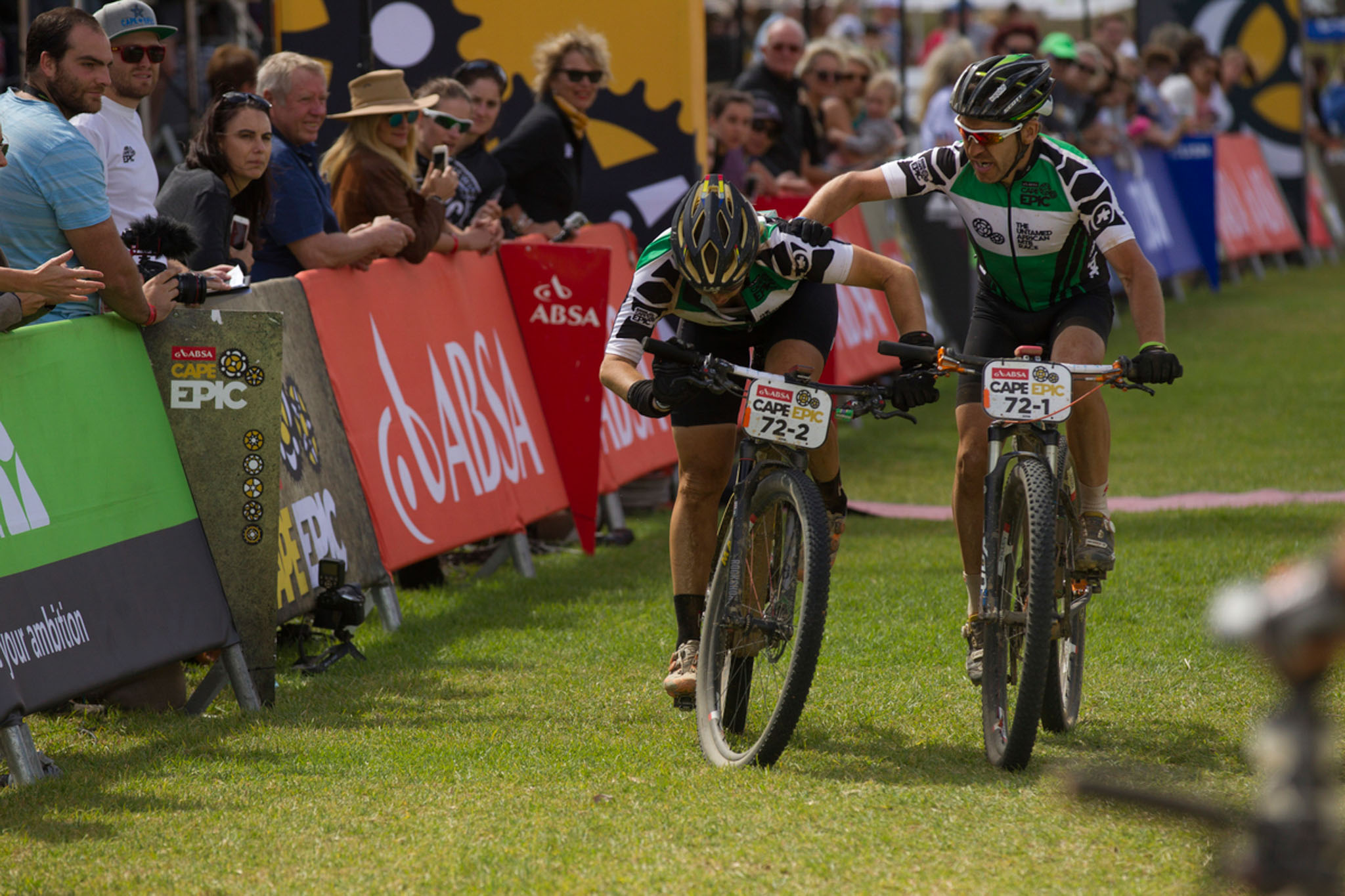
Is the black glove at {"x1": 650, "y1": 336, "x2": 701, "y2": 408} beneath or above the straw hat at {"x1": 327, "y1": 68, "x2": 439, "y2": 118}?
beneath

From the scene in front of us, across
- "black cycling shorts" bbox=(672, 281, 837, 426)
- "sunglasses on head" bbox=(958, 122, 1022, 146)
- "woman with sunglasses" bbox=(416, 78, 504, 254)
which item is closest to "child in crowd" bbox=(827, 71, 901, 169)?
"woman with sunglasses" bbox=(416, 78, 504, 254)

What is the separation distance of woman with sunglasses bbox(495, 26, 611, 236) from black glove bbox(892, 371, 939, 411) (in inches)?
212

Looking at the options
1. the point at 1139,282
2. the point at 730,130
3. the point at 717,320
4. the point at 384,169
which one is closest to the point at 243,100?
the point at 384,169

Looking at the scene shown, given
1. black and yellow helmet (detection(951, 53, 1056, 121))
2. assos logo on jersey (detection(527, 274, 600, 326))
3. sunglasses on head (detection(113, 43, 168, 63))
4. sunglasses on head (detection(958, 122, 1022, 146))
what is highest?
sunglasses on head (detection(113, 43, 168, 63))

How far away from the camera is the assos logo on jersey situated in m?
8.98

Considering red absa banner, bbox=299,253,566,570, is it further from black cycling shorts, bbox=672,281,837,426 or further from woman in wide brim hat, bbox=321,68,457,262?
black cycling shorts, bbox=672,281,837,426

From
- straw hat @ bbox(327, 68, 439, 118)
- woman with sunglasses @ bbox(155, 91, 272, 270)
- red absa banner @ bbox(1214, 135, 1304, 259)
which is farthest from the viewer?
red absa banner @ bbox(1214, 135, 1304, 259)

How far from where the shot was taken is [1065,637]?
16.0 ft

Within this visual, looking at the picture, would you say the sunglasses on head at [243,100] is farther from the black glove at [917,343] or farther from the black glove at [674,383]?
the black glove at [917,343]

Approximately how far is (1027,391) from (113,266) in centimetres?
306

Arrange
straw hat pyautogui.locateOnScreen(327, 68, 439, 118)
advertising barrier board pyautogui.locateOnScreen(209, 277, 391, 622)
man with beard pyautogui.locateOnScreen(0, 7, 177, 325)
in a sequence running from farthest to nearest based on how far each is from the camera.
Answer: straw hat pyautogui.locateOnScreen(327, 68, 439, 118) → advertising barrier board pyautogui.locateOnScreen(209, 277, 391, 622) → man with beard pyautogui.locateOnScreen(0, 7, 177, 325)

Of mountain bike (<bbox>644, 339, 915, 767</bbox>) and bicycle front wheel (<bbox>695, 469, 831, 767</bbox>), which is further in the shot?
mountain bike (<bbox>644, 339, 915, 767</bbox>)

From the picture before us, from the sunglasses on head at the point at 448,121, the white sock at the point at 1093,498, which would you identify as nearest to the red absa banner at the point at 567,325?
the sunglasses on head at the point at 448,121

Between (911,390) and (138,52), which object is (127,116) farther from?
(911,390)
